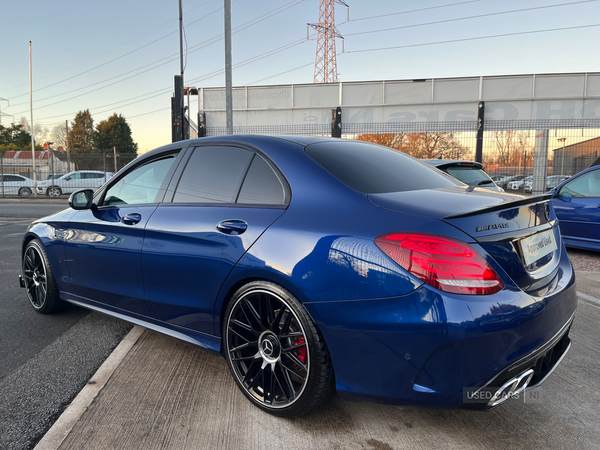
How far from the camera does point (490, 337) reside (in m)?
1.85

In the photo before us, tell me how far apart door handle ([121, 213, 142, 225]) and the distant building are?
14461 millimetres

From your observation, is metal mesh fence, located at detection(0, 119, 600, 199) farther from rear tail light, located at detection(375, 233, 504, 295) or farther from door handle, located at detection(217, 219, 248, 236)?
rear tail light, located at detection(375, 233, 504, 295)

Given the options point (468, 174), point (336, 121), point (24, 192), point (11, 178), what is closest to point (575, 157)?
point (468, 174)

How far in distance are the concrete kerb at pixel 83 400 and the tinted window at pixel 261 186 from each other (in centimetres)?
143

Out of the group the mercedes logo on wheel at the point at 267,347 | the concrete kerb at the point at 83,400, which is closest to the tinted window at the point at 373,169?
the mercedes logo on wheel at the point at 267,347

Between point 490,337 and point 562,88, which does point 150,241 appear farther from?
point 562,88

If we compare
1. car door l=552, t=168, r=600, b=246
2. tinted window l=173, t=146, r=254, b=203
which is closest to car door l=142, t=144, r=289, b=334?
tinted window l=173, t=146, r=254, b=203

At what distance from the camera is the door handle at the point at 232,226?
249cm

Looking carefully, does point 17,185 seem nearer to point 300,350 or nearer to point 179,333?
point 179,333

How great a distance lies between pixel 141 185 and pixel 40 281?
158 centimetres

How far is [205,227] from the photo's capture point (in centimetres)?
267

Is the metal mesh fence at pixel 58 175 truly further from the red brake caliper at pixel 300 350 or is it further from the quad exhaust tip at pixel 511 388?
the quad exhaust tip at pixel 511 388

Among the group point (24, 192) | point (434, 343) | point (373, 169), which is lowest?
point (24, 192)

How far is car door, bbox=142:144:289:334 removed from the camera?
251 centimetres
